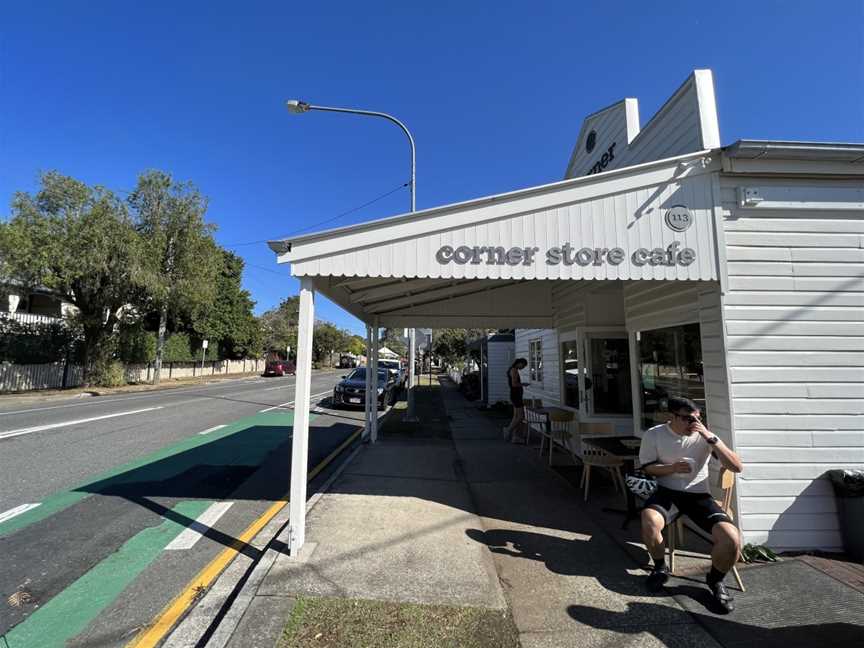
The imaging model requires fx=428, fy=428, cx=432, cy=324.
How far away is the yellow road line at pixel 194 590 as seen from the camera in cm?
276

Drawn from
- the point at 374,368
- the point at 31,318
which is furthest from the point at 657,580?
the point at 31,318

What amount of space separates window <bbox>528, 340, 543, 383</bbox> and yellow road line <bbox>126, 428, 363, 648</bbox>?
8279 mm

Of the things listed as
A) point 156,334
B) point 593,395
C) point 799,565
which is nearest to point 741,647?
point 799,565

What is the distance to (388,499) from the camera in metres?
5.24

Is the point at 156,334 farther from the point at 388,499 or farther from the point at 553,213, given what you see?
the point at 553,213

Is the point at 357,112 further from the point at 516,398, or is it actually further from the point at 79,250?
the point at 79,250

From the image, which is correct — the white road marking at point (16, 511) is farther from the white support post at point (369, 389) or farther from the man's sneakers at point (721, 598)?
the man's sneakers at point (721, 598)

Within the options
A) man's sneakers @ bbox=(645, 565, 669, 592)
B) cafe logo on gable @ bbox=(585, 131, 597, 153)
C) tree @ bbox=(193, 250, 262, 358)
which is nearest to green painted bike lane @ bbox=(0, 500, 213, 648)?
man's sneakers @ bbox=(645, 565, 669, 592)

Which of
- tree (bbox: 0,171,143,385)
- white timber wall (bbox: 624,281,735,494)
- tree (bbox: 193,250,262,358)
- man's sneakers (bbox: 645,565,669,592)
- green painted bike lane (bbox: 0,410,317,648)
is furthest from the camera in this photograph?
tree (bbox: 193,250,262,358)

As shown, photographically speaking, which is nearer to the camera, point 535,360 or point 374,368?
point 374,368

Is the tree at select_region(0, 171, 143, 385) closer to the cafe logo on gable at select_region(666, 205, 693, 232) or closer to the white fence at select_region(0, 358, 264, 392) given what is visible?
the white fence at select_region(0, 358, 264, 392)

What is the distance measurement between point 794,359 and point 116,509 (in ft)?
24.1

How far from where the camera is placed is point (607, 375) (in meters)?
7.16

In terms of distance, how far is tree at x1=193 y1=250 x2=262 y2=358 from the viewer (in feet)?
116
